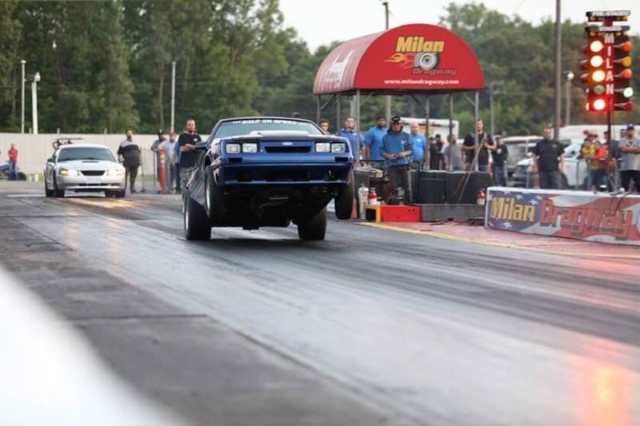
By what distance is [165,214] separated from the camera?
981 inches

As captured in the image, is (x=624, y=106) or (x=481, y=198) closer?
(x=624, y=106)

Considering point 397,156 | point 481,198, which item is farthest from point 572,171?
point 397,156

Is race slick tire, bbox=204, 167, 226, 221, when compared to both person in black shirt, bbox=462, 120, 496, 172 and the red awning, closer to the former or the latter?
the red awning

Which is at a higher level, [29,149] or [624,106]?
[624,106]

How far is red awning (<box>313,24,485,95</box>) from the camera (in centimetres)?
2562

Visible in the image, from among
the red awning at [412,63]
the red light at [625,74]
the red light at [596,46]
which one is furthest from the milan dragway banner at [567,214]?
the red awning at [412,63]

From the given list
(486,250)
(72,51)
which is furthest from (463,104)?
(486,250)

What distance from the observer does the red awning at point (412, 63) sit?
25625mm

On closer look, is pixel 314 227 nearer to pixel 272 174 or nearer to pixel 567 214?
pixel 272 174

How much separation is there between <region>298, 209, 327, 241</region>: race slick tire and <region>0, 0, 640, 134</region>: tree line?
67.4m

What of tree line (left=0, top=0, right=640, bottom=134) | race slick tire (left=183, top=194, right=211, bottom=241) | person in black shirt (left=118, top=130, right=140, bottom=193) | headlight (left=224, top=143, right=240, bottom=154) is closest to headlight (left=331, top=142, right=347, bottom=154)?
headlight (left=224, top=143, right=240, bottom=154)

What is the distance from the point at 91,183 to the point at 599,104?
15746mm

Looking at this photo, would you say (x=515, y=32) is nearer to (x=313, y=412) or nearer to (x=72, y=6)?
(x=72, y=6)

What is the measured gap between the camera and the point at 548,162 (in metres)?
28.8
